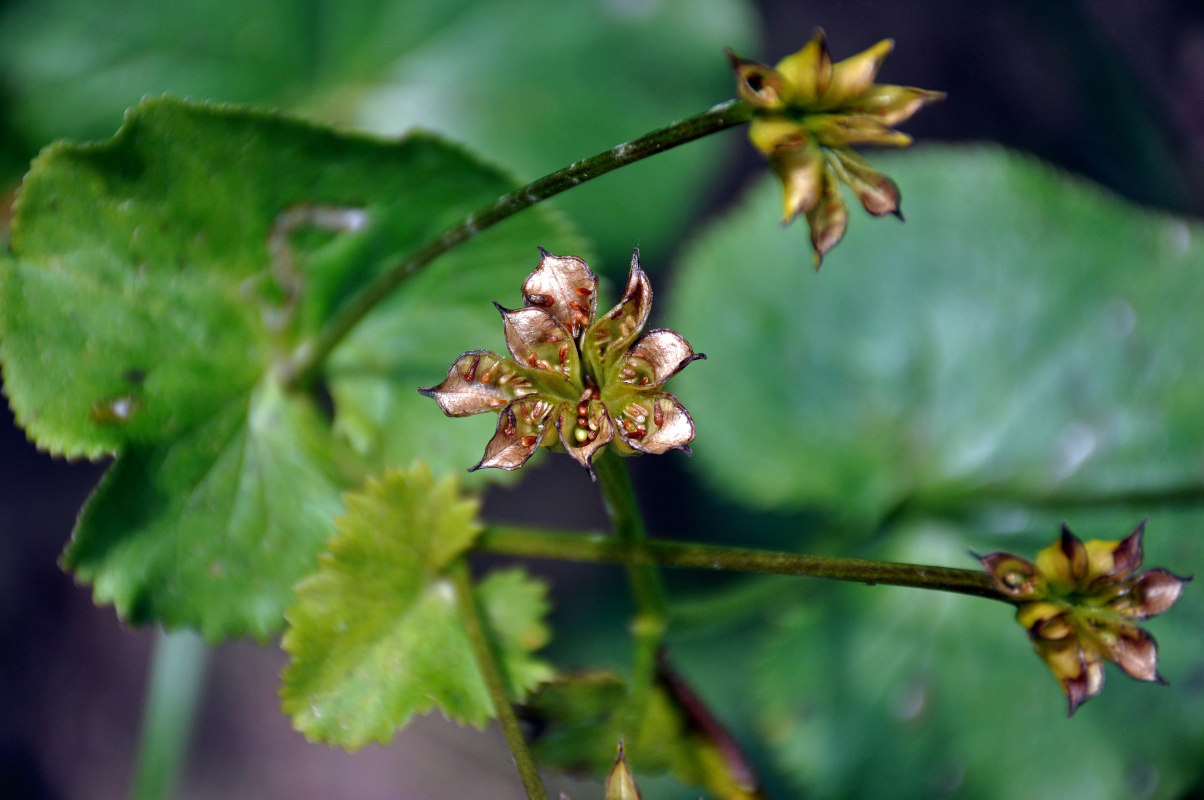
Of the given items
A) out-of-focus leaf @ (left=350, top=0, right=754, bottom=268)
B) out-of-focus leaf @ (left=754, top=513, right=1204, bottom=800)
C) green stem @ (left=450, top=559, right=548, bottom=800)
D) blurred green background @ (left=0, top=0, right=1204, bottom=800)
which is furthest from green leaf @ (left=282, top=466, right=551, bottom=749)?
out-of-focus leaf @ (left=350, top=0, right=754, bottom=268)

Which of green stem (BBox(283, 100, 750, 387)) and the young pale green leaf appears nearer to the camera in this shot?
green stem (BBox(283, 100, 750, 387))

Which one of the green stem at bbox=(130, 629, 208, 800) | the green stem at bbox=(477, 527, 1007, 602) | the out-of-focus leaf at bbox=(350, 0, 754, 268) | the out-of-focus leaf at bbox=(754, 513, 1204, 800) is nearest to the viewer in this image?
the green stem at bbox=(477, 527, 1007, 602)

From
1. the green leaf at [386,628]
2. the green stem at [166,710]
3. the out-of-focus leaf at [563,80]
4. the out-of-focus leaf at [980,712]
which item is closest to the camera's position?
the green leaf at [386,628]

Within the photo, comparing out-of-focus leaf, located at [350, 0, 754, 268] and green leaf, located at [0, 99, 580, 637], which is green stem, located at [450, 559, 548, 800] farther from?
out-of-focus leaf, located at [350, 0, 754, 268]

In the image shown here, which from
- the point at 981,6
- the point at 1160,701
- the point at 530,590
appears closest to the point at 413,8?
the point at 530,590

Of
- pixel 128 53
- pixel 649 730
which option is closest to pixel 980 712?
pixel 649 730

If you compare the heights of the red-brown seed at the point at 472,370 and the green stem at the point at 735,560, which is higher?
the red-brown seed at the point at 472,370

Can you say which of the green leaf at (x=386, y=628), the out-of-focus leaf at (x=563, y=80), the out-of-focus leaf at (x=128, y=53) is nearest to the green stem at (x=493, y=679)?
the green leaf at (x=386, y=628)

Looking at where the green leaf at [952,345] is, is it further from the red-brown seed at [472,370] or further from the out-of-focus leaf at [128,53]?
the red-brown seed at [472,370]
